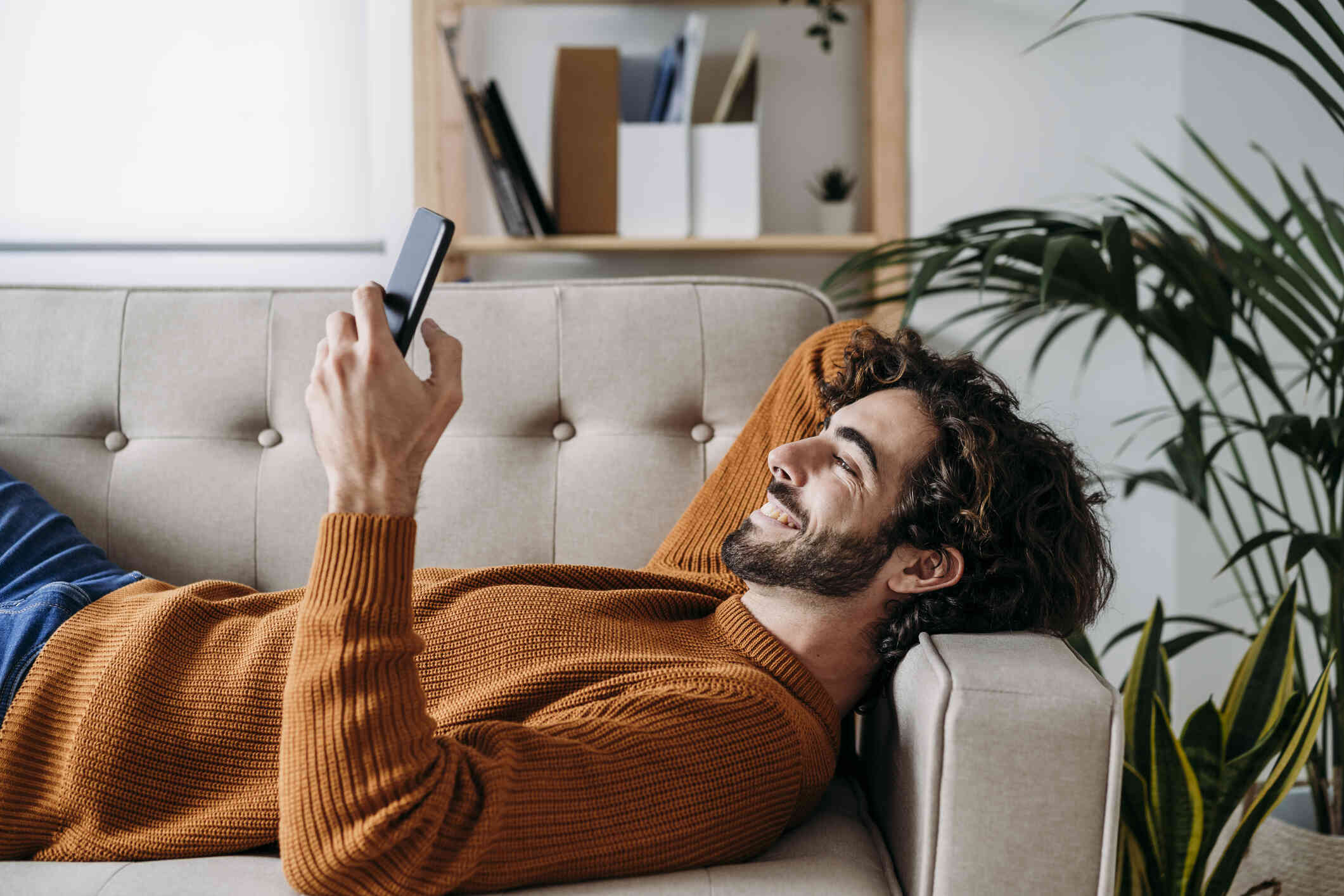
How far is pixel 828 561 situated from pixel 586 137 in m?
1.12

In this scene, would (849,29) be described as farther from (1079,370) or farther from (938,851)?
(938,851)

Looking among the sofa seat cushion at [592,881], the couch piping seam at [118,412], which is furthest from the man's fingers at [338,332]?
the couch piping seam at [118,412]

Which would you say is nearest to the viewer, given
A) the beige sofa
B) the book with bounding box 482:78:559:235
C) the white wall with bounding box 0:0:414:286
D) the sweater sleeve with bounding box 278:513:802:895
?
the sweater sleeve with bounding box 278:513:802:895

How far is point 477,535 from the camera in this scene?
1.33 meters

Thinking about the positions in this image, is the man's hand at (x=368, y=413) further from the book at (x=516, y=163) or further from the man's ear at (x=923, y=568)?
the book at (x=516, y=163)

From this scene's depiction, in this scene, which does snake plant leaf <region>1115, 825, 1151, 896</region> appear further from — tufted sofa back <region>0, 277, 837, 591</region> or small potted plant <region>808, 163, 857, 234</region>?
small potted plant <region>808, 163, 857, 234</region>

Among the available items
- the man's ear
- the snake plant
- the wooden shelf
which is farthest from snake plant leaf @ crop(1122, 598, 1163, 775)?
the wooden shelf

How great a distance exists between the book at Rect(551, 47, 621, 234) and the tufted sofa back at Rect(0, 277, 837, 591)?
0.51 metres

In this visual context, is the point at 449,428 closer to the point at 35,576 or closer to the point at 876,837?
the point at 35,576

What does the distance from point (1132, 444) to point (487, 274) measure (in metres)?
1.36

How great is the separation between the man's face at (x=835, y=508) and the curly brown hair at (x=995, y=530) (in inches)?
0.7

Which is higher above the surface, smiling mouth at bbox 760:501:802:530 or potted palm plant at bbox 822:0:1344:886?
potted palm plant at bbox 822:0:1344:886

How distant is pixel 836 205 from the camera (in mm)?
1949

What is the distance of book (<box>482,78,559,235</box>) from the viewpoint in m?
1.75
